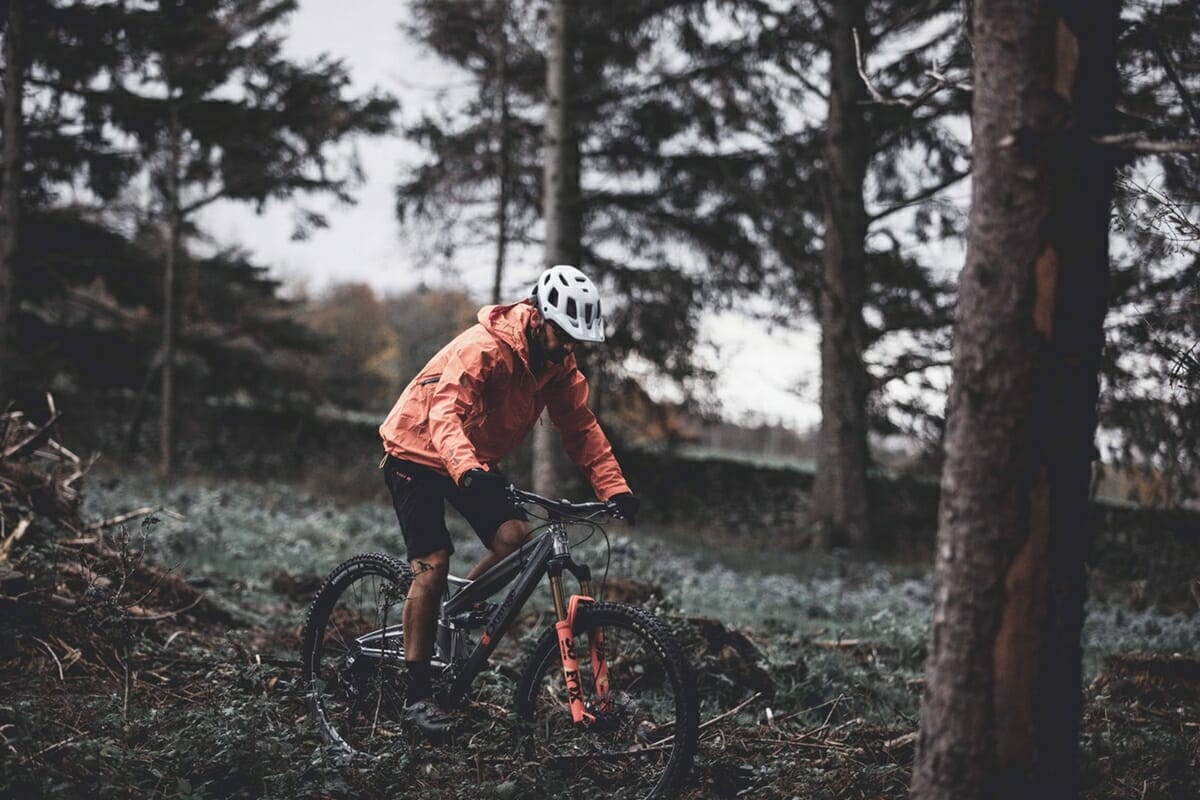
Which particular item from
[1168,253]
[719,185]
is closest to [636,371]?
[719,185]

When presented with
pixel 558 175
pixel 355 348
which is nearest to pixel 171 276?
pixel 558 175

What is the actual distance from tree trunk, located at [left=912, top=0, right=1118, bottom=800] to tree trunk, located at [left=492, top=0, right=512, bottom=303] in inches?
620

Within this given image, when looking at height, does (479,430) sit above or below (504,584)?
above

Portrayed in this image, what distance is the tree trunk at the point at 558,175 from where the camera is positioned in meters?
15.2

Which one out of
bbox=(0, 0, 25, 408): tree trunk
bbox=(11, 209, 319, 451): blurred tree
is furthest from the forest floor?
bbox=(11, 209, 319, 451): blurred tree

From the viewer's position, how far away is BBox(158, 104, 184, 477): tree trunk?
66.5ft

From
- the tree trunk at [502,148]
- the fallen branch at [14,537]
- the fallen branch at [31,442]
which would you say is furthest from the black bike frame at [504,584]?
the tree trunk at [502,148]

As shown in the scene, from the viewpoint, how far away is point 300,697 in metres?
5.07

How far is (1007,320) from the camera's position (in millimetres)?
2785

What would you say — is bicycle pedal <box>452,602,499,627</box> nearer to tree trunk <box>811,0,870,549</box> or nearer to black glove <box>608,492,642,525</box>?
black glove <box>608,492,642,525</box>

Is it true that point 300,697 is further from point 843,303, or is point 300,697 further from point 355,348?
point 355,348

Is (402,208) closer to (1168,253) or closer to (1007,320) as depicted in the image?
(1168,253)

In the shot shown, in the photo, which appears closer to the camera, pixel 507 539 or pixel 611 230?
pixel 507 539

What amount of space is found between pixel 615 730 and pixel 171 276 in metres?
19.4
